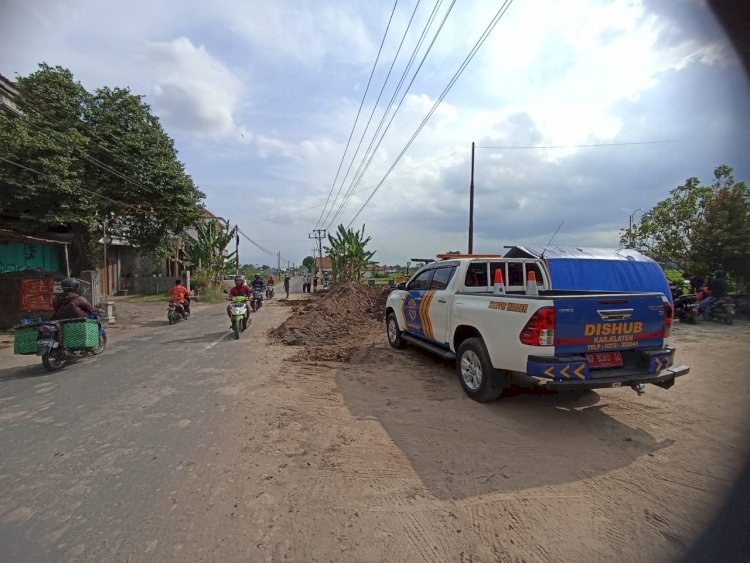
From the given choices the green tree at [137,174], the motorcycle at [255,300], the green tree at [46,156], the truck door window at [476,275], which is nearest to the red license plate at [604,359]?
the truck door window at [476,275]

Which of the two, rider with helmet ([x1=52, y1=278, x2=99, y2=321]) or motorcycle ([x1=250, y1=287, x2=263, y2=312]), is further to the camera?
motorcycle ([x1=250, y1=287, x2=263, y2=312])

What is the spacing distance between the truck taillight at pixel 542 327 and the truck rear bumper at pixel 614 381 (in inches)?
14.4

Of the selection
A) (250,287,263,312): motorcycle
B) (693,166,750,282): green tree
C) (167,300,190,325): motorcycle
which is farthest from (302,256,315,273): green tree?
(693,166,750,282): green tree

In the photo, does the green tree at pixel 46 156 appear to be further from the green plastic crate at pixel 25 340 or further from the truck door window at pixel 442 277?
the truck door window at pixel 442 277

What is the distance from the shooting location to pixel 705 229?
1261cm

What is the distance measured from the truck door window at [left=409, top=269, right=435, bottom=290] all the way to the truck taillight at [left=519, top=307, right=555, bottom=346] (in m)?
2.89

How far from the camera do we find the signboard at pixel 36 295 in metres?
11.3

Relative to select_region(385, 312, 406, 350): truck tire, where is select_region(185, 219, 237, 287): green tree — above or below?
above

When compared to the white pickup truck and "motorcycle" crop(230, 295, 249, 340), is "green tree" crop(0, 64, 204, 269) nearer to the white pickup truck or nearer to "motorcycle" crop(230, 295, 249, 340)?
"motorcycle" crop(230, 295, 249, 340)

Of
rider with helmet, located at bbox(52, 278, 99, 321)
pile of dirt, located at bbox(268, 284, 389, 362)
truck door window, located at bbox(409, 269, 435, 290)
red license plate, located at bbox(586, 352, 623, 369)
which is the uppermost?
truck door window, located at bbox(409, 269, 435, 290)

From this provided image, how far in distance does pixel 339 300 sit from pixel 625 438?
12615 millimetres

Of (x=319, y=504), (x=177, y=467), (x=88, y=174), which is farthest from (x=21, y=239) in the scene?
(x=319, y=504)

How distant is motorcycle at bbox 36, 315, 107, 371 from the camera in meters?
6.67

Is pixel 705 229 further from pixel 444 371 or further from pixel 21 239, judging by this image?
pixel 21 239
